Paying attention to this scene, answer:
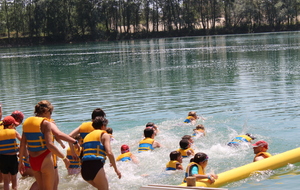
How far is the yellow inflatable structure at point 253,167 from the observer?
8.30m

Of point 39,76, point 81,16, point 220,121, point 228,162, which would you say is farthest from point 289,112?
point 81,16

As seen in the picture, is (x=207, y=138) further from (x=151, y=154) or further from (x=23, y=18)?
(x=23, y=18)

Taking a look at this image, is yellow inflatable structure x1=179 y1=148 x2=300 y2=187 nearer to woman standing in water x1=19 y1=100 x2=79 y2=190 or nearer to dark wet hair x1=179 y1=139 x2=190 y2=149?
dark wet hair x1=179 y1=139 x2=190 y2=149

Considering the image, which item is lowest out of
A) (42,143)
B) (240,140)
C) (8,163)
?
(240,140)

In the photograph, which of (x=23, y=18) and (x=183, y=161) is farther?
(x=23, y=18)

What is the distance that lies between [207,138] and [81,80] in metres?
17.4

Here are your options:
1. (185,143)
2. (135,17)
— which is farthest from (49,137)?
(135,17)

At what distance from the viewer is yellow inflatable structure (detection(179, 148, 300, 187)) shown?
327 inches

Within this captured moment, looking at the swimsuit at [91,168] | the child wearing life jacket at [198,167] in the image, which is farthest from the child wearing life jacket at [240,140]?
the swimsuit at [91,168]

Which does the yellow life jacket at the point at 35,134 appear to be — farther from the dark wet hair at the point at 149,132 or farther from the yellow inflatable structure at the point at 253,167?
the dark wet hair at the point at 149,132

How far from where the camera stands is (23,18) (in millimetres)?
107875

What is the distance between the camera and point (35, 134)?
6.84 metres

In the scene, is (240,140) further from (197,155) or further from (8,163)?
(8,163)

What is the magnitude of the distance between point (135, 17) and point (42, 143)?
107 metres
